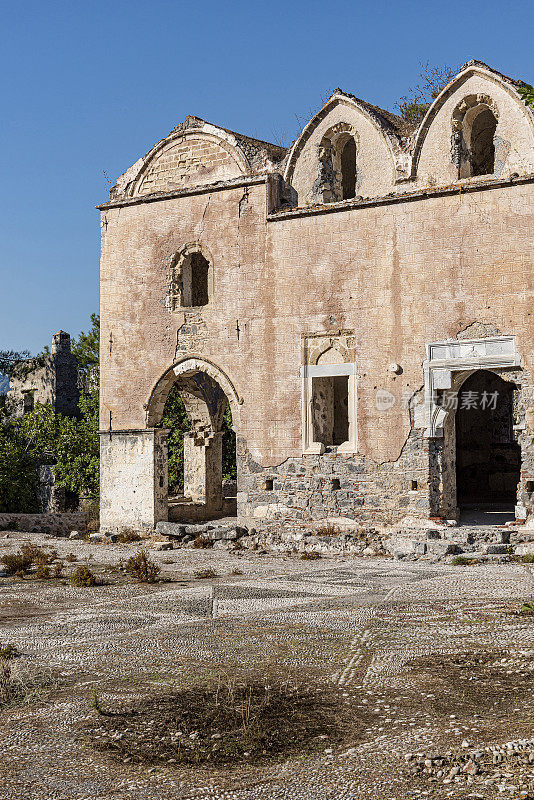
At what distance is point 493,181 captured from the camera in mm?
13766

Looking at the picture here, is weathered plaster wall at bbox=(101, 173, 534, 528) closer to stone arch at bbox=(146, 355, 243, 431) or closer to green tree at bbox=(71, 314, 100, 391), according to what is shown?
stone arch at bbox=(146, 355, 243, 431)

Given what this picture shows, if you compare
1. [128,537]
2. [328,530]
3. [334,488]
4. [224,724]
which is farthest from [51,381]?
[224,724]

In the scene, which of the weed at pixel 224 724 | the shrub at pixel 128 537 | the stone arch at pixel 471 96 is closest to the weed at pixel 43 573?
the shrub at pixel 128 537

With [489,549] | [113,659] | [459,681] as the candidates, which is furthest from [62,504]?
[459,681]

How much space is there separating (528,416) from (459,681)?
26.9 ft

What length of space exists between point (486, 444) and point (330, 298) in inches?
333

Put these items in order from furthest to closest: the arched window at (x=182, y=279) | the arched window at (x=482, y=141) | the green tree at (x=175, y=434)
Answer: the green tree at (x=175, y=434) < the arched window at (x=182, y=279) < the arched window at (x=482, y=141)

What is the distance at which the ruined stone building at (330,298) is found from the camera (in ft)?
45.7

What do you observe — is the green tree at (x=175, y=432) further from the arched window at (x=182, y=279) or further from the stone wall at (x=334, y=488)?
the stone wall at (x=334, y=488)

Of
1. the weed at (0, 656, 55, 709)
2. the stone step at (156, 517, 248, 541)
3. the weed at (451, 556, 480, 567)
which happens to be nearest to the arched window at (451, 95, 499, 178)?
the weed at (451, 556, 480, 567)

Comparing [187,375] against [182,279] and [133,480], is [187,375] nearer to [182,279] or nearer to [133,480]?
[182,279]

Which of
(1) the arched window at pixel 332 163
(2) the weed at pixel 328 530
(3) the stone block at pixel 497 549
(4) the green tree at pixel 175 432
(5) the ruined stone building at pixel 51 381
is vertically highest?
(1) the arched window at pixel 332 163

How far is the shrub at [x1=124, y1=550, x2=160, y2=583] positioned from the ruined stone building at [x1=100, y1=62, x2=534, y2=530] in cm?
382

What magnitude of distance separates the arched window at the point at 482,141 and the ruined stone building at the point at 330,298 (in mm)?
44
